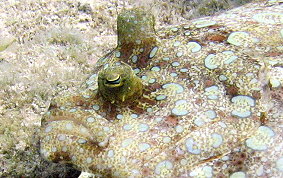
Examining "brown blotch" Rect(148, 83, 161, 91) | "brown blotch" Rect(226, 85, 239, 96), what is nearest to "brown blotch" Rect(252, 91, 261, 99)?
"brown blotch" Rect(226, 85, 239, 96)

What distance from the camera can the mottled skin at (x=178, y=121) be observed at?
233 cm

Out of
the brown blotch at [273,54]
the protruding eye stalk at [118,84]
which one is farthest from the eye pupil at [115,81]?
the brown blotch at [273,54]

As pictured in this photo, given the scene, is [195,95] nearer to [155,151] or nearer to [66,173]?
[155,151]

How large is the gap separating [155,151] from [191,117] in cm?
41

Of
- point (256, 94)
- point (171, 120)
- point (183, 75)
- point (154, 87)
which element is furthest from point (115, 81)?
point (256, 94)

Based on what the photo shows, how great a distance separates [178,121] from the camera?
96.0 inches

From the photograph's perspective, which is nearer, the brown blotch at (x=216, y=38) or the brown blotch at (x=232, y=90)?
the brown blotch at (x=232, y=90)

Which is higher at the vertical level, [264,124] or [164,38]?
[164,38]

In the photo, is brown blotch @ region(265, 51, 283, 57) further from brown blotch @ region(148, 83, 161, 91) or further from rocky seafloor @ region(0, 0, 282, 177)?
rocky seafloor @ region(0, 0, 282, 177)

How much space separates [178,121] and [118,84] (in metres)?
0.57

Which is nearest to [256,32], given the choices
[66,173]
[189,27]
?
[189,27]

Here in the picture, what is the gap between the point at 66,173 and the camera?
388 centimetres

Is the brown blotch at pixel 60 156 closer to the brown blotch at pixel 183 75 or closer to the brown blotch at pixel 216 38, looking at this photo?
the brown blotch at pixel 183 75

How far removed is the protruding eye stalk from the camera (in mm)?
2377
